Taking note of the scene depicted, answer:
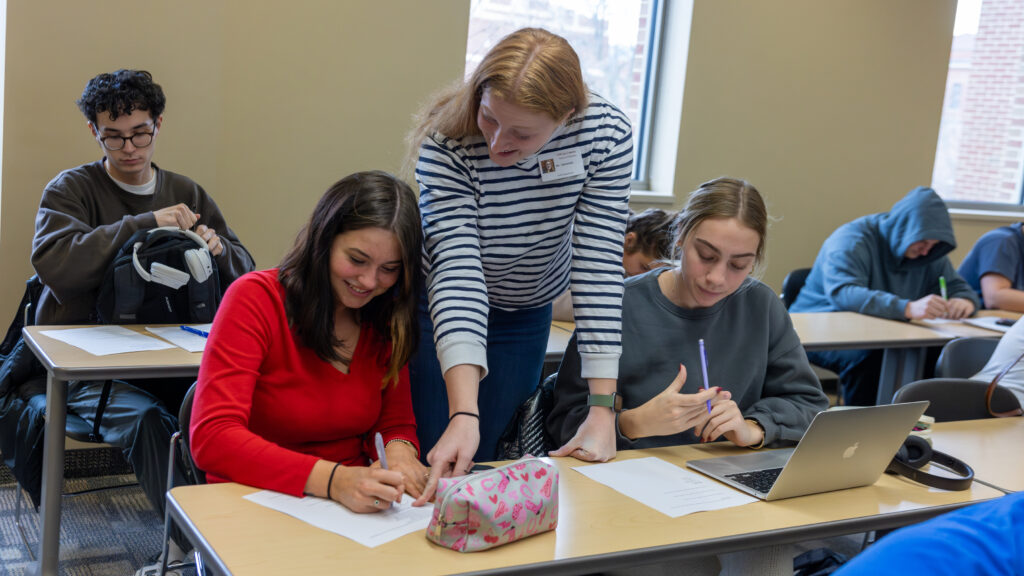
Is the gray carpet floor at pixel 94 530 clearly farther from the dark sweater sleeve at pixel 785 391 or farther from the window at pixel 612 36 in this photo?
the window at pixel 612 36

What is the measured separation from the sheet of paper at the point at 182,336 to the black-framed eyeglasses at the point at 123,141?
605mm

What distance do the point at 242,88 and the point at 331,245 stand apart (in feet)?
6.79

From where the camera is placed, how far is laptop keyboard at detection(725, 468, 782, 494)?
150cm

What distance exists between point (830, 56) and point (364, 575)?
459cm

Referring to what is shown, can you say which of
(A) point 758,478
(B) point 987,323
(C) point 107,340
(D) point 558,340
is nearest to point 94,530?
(C) point 107,340

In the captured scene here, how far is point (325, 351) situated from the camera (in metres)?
1.53

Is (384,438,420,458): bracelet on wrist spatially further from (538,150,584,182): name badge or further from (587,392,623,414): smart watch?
(538,150,584,182): name badge

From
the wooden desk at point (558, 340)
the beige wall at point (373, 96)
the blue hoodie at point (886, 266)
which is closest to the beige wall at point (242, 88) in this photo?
the beige wall at point (373, 96)

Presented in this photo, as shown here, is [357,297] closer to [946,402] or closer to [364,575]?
[364,575]

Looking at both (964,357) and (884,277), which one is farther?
(884,277)

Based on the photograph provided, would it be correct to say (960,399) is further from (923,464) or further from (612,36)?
(612,36)

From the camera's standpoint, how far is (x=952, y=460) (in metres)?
1.72

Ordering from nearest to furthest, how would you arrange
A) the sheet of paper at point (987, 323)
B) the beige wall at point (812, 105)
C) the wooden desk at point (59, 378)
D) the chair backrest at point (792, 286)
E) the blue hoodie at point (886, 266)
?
the wooden desk at point (59, 378)
the sheet of paper at point (987, 323)
the blue hoodie at point (886, 266)
the chair backrest at point (792, 286)
the beige wall at point (812, 105)

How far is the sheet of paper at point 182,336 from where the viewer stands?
7.53 feet
